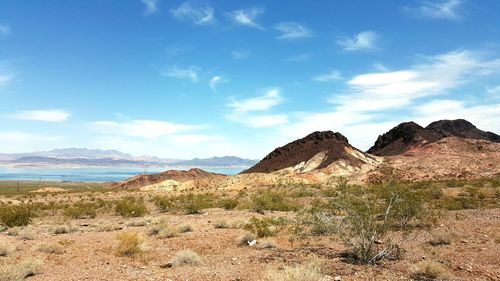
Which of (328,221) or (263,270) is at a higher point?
(328,221)

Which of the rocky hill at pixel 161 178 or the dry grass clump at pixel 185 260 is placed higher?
the rocky hill at pixel 161 178

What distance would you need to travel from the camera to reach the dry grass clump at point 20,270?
10312mm

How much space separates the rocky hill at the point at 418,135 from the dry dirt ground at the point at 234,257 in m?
72.7

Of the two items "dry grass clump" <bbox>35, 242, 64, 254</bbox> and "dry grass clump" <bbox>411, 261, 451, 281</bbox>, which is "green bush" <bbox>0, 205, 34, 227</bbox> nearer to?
"dry grass clump" <bbox>35, 242, 64, 254</bbox>

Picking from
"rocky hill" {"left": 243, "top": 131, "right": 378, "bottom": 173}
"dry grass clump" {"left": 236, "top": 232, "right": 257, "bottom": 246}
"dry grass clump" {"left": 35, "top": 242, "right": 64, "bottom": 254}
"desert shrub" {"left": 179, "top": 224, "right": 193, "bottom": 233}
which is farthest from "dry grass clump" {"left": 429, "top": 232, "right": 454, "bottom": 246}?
"rocky hill" {"left": 243, "top": 131, "right": 378, "bottom": 173}

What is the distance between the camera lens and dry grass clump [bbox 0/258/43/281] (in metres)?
10.3

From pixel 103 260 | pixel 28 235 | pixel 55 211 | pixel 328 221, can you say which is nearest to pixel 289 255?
pixel 328 221

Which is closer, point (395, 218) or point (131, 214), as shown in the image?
point (395, 218)

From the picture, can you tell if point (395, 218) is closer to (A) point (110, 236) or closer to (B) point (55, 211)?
(A) point (110, 236)

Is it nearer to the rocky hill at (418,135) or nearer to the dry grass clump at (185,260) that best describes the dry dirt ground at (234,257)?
the dry grass clump at (185,260)

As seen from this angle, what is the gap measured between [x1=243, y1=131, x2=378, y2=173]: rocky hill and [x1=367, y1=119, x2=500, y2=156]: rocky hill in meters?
10.3

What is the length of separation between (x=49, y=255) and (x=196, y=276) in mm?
5848

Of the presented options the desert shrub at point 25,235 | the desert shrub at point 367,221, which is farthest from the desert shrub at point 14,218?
the desert shrub at point 367,221

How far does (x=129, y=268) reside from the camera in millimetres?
12359
